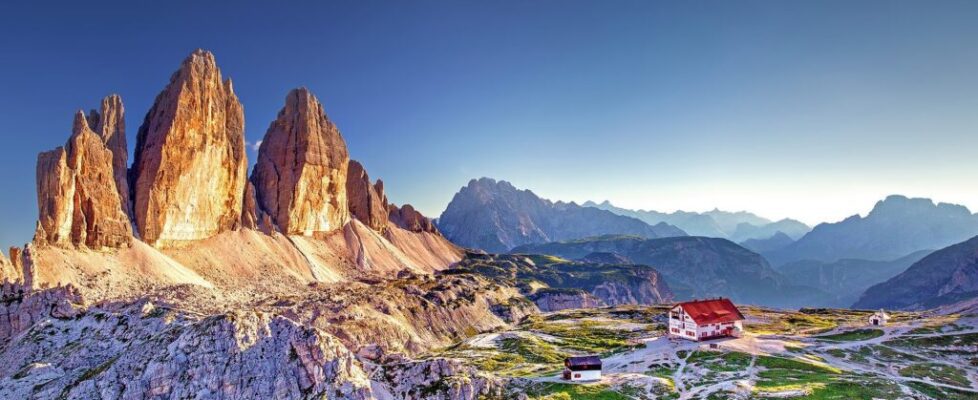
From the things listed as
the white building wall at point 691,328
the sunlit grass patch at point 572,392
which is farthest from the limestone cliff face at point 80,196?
the white building wall at point 691,328

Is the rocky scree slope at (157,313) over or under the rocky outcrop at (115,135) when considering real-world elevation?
under

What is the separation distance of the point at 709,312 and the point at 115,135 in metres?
198

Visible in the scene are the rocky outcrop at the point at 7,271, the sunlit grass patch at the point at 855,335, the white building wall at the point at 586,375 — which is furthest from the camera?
the rocky outcrop at the point at 7,271

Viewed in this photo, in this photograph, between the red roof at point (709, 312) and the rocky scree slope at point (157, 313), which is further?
the red roof at point (709, 312)

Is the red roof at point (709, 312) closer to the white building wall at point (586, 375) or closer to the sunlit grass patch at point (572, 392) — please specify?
the white building wall at point (586, 375)

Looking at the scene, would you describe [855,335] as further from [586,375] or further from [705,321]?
[586,375]

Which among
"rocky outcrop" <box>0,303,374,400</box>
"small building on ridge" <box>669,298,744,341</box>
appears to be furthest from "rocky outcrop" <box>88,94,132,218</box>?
"small building on ridge" <box>669,298,744,341</box>

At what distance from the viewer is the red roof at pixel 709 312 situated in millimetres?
113688

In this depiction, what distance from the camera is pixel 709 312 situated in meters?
116

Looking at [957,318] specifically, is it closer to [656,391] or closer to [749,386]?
[749,386]

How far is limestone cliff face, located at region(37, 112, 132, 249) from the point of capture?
155 metres

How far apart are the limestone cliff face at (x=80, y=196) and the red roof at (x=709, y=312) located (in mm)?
162706

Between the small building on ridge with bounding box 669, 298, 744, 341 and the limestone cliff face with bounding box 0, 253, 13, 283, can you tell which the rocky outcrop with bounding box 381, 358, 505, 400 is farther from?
the limestone cliff face with bounding box 0, 253, 13, 283

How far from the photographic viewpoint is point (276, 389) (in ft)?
174
